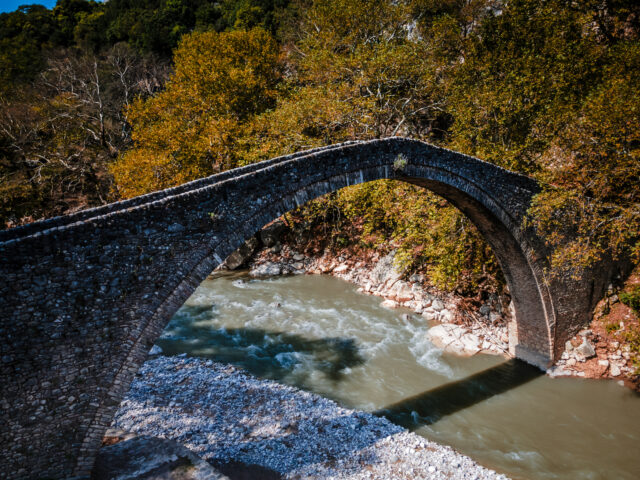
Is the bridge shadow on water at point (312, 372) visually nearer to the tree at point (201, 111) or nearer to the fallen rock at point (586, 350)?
the fallen rock at point (586, 350)

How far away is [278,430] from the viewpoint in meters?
7.56

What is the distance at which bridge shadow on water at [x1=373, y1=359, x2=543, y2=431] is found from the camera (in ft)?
27.4

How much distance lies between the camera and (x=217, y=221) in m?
5.72

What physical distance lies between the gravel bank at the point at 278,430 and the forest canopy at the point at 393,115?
5.67 meters

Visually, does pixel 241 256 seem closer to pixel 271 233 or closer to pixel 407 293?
pixel 271 233

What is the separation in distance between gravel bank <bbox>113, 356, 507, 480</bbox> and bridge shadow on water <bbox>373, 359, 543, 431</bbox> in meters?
0.66

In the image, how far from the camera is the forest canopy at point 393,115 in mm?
9570

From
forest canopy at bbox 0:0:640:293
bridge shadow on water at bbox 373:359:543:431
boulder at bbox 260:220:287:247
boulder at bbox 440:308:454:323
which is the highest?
forest canopy at bbox 0:0:640:293

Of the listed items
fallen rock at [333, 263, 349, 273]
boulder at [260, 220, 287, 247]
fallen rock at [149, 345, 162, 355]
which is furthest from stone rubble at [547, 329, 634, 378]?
boulder at [260, 220, 287, 247]

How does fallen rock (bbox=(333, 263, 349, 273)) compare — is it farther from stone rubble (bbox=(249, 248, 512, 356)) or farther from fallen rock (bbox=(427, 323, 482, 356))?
fallen rock (bbox=(427, 323, 482, 356))

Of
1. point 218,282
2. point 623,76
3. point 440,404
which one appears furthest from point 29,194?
point 623,76

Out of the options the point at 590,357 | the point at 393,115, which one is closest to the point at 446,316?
the point at 590,357

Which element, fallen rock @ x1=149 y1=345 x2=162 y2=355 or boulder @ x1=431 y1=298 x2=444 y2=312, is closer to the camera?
fallen rock @ x1=149 y1=345 x2=162 y2=355

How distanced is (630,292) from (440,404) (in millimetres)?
7441
